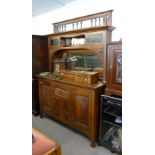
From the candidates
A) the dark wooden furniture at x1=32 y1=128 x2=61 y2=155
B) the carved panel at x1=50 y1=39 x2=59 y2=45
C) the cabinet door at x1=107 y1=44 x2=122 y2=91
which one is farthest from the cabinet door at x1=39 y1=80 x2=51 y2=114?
the dark wooden furniture at x1=32 y1=128 x2=61 y2=155

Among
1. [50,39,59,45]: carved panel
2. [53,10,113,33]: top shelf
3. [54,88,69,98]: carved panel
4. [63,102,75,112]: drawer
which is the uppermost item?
[53,10,113,33]: top shelf

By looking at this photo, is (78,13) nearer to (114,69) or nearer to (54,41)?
(54,41)

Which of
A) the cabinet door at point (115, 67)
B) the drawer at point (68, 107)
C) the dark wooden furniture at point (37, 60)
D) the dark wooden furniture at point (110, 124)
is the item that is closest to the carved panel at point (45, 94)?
the dark wooden furniture at point (37, 60)

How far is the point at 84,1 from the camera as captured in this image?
111 inches

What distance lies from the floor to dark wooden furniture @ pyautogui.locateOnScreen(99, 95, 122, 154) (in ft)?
0.43

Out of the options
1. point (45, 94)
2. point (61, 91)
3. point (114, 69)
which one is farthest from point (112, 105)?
point (45, 94)

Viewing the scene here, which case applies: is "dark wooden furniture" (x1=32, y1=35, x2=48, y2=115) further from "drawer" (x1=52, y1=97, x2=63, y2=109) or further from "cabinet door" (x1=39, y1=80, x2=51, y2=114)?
"drawer" (x1=52, y1=97, x2=63, y2=109)

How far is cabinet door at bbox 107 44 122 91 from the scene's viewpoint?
202cm

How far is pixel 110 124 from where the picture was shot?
2.23 metres

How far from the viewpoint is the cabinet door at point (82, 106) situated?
2.36 meters
